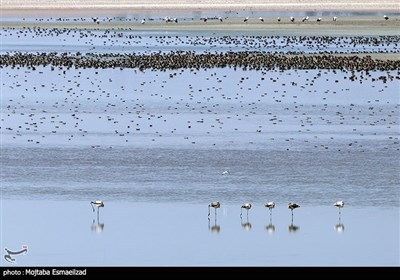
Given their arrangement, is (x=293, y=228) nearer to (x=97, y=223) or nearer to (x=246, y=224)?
(x=246, y=224)

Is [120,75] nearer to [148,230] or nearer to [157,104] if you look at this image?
[157,104]

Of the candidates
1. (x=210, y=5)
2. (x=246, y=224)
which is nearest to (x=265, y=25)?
(x=210, y=5)

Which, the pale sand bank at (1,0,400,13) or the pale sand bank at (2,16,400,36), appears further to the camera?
the pale sand bank at (1,0,400,13)

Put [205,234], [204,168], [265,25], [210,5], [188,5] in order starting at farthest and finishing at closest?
1. [210,5]
2. [188,5]
3. [265,25]
4. [204,168]
5. [205,234]

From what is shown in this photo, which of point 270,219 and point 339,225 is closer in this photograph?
point 339,225

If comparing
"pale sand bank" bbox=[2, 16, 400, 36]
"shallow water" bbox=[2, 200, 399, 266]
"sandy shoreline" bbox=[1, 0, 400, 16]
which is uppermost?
"sandy shoreline" bbox=[1, 0, 400, 16]

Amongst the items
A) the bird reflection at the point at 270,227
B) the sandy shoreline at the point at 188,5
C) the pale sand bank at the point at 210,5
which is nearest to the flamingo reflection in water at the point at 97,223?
the bird reflection at the point at 270,227

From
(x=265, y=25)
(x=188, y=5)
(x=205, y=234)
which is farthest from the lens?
(x=188, y=5)

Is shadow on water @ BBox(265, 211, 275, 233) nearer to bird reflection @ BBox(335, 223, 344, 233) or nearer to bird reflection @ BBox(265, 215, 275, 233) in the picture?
bird reflection @ BBox(265, 215, 275, 233)

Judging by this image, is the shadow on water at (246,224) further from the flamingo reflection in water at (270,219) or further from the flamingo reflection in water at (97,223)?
the flamingo reflection in water at (97,223)

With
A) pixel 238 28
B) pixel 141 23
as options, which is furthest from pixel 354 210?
pixel 141 23

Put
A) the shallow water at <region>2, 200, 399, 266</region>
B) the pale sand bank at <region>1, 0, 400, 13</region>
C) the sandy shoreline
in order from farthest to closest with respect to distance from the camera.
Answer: the sandy shoreline < the pale sand bank at <region>1, 0, 400, 13</region> < the shallow water at <region>2, 200, 399, 266</region>

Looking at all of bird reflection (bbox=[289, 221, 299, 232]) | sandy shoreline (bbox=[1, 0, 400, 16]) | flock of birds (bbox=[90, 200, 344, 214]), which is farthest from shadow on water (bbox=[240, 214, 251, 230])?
sandy shoreline (bbox=[1, 0, 400, 16])

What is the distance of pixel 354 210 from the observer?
21094 millimetres
